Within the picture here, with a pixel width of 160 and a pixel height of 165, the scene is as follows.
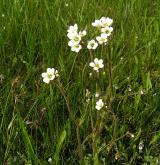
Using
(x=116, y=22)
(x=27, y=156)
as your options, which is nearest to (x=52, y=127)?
(x=27, y=156)

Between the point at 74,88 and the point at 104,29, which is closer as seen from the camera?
the point at 104,29

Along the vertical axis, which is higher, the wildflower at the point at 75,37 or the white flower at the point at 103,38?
the wildflower at the point at 75,37

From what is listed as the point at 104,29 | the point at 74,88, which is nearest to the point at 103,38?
the point at 104,29

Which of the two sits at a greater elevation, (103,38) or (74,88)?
(74,88)

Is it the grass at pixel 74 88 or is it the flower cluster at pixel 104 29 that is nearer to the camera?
the flower cluster at pixel 104 29

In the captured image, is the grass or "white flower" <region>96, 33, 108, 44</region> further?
the grass

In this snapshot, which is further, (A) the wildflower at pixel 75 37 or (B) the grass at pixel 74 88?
(B) the grass at pixel 74 88

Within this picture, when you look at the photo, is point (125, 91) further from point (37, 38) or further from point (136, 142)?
point (37, 38)

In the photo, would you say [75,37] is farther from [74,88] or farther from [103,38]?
[74,88]
